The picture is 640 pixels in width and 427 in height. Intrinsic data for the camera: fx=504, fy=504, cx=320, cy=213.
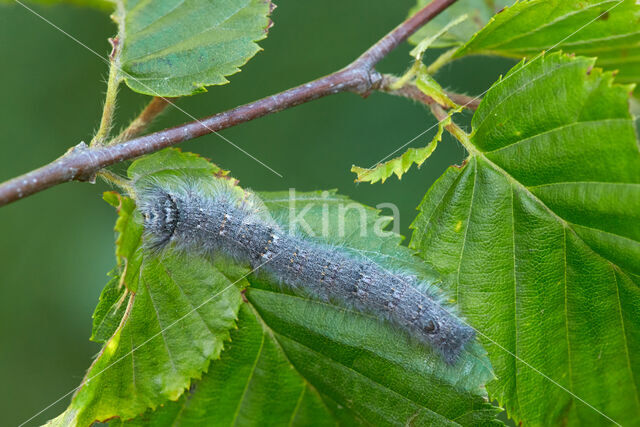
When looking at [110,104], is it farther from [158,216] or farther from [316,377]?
[316,377]

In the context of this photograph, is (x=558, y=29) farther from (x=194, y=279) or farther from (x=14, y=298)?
(x=14, y=298)

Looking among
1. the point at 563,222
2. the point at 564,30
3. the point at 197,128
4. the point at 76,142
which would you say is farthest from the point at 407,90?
the point at 76,142

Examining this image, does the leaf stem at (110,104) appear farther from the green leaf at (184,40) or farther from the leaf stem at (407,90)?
the leaf stem at (407,90)

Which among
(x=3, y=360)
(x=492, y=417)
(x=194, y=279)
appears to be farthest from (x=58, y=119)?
(x=492, y=417)

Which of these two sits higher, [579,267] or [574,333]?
[579,267]

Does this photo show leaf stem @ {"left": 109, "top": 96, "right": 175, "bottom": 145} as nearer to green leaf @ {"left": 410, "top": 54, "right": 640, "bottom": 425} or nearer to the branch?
the branch
